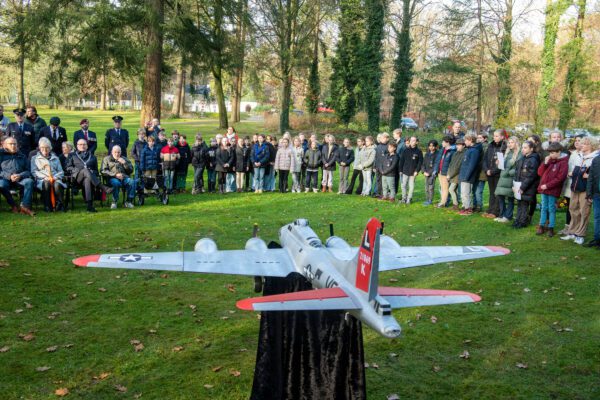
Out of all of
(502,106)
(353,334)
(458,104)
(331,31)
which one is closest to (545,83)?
(502,106)

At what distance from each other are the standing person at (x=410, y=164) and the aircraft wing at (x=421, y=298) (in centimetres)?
1094

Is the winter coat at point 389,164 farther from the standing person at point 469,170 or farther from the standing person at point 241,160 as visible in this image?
the standing person at point 241,160

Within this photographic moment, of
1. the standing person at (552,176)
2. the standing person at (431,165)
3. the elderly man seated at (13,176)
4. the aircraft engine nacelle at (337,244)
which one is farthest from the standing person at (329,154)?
the aircraft engine nacelle at (337,244)

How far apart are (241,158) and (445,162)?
6.80 meters

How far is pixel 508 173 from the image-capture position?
1252 centimetres

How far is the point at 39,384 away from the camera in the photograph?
513 cm

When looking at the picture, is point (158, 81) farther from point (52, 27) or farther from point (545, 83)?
point (545, 83)

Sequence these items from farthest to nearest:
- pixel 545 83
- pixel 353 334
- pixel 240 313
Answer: pixel 545 83, pixel 240 313, pixel 353 334

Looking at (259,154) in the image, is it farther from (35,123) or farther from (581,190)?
(581,190)

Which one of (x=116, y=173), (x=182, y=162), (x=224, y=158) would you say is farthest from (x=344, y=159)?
(x=116, y=173)

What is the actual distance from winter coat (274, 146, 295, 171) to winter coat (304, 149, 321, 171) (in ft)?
1.94

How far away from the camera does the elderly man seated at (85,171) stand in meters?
12.6

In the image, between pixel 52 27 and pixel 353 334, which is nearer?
pixel 353 334

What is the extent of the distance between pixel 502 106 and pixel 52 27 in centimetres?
2534
